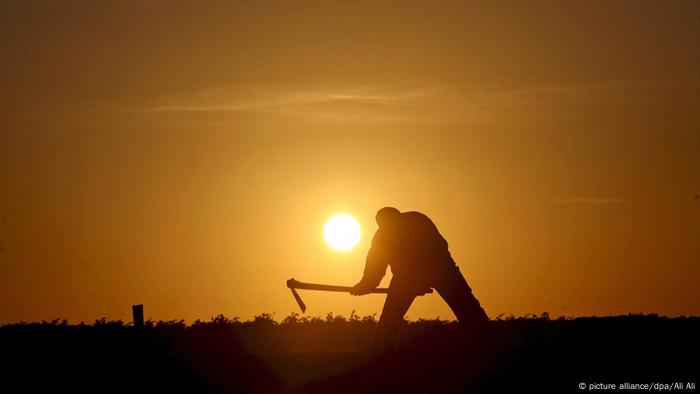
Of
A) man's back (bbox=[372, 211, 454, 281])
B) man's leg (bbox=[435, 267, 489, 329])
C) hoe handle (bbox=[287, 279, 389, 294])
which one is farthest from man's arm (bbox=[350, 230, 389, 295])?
man's leg (bbox=[435, 267, 489, 329])

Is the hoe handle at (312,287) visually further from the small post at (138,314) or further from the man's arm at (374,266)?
the small post at (138,314)

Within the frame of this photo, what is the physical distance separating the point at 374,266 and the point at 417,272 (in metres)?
1.15

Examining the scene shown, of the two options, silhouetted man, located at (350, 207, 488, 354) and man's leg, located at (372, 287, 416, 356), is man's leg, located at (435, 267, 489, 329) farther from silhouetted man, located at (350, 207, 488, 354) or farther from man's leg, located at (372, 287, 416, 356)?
man's leg, located at (372, 287, 416, 356)

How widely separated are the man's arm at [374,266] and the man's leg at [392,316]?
858 millimetres

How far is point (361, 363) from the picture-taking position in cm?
2450

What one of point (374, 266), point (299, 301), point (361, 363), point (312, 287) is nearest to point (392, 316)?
point (374, 266)

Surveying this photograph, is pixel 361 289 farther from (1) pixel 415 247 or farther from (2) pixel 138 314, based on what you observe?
(2) pixel 138 314

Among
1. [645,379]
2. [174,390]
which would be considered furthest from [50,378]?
[645,379]

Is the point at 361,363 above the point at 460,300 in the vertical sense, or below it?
below

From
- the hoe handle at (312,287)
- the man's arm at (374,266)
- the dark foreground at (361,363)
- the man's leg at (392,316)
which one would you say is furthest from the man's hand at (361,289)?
the dark foreground at (361,363)

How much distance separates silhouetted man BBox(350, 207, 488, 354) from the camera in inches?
1030

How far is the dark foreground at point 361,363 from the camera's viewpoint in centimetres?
2239

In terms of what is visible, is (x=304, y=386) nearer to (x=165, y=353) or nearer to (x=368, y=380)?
(x=368, y=380)

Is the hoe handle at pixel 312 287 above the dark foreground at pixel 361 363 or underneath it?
above
